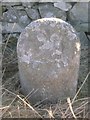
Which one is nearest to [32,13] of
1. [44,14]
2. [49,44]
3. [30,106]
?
[44,14]

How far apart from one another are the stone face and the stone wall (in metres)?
1.00

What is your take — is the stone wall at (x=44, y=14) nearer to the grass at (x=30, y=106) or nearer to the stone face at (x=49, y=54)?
the grass at (x=30, y=106)

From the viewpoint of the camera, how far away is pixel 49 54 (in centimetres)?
343

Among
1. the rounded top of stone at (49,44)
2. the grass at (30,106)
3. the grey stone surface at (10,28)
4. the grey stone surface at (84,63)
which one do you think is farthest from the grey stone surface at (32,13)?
the rounded top of stone at (49,44)

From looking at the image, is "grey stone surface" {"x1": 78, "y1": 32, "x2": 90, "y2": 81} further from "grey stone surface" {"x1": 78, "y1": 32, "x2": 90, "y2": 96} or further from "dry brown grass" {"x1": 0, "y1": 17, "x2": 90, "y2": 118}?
"dry brown grass" {"x1": 0, "y1": 17, "x2": 90, "y2": 118}

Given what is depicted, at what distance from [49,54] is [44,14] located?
1194mm

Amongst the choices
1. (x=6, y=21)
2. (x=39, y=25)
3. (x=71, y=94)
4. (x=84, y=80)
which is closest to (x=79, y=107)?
(x=71, y=94)

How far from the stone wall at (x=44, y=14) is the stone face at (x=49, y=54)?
1.00 m

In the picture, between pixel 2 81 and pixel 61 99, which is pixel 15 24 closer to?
pixel 2 81

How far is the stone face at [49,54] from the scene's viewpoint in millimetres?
3424

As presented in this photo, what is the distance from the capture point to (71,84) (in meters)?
3.54

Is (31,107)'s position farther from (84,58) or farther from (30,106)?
(84,58)

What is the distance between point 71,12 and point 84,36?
31 cm

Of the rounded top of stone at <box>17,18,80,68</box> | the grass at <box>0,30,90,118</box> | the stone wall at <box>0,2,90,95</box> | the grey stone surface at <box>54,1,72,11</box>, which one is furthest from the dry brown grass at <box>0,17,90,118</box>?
the grey stone surface at <box>54,1,72,11</box>
